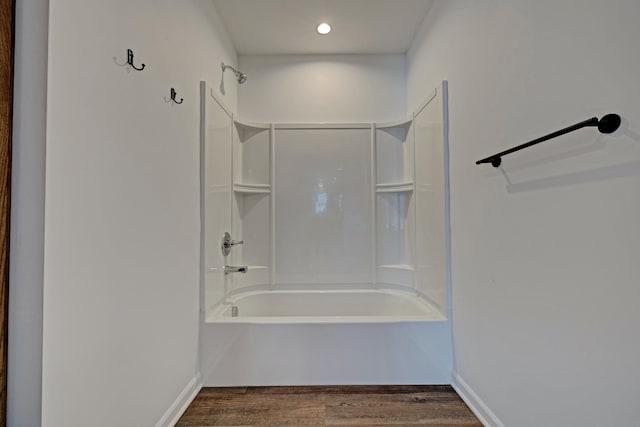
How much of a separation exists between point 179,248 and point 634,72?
1896mm

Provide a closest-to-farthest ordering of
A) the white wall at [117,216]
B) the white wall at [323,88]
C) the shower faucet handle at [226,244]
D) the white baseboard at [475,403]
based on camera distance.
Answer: the white wall at [117,216] → the white baseboard at [475,403] → the shower faucet handle at [226,244] → the white wall at [323,88]

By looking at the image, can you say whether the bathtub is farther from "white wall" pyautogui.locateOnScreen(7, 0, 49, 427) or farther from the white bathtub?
"white wall" pyautogui.locateOnScreen(7, 0, 49, 427)

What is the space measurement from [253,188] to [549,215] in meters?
2.32

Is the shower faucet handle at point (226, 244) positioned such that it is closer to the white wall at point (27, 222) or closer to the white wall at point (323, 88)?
the white wall at point (323, 88)

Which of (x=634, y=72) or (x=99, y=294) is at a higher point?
(x=634, y=72)

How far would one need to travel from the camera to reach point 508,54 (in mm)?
1503

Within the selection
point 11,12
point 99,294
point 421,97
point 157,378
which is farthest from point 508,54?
point 157,378

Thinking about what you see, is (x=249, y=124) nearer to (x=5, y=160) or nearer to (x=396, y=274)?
(x=396, y=274)

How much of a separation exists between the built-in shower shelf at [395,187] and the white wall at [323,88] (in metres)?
0.61

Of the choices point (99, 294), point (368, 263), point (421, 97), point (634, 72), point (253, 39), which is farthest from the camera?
point (368, 263)

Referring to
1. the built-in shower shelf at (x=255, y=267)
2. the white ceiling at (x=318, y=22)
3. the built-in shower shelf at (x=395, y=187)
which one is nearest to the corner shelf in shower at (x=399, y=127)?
the built-in shower shelf at (x=395, y=187)

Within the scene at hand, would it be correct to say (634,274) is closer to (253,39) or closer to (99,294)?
(99,294)

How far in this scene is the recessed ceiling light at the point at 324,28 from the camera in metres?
2.74


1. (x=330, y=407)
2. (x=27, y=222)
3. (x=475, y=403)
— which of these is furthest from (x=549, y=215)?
(x=27, y=222)
